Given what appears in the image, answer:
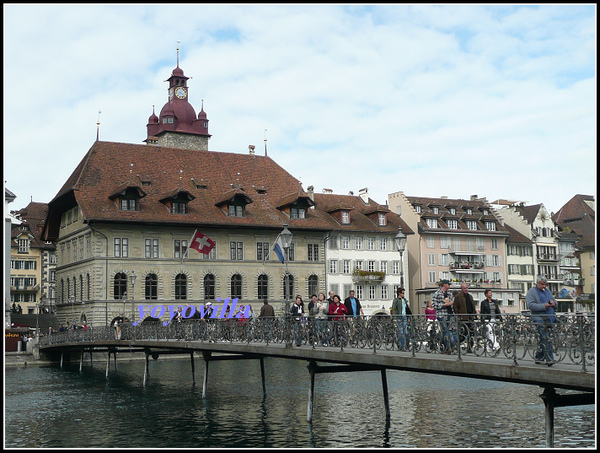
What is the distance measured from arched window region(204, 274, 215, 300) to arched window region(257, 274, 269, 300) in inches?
158

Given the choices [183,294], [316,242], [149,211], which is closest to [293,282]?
[316,242]

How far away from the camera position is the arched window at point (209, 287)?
63.8 meters

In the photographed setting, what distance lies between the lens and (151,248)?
62.1 m

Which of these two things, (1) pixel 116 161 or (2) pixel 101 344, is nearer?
(2) pixel 101 344

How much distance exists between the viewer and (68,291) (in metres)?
67.1

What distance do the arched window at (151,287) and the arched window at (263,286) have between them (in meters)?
8.69

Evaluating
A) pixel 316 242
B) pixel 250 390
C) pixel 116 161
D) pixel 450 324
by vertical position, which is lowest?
pixel 250 390

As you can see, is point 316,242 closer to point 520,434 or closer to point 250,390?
point 250,390

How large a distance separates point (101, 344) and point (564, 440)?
95.8 feet

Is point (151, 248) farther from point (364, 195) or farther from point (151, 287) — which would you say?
point (364, 195)

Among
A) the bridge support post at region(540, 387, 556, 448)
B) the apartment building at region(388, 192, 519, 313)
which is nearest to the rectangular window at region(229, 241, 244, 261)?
the apartment building at region(388, 192, 519, 313)

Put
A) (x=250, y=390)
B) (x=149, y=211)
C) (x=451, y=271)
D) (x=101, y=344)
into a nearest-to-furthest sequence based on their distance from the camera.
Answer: (x=250, y=390), (x=101, y=344), (x=149, y=211), (x=451, y=271)

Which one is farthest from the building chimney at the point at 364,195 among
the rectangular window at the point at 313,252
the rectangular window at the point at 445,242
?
Result: the rectangular window at the point at 313,252

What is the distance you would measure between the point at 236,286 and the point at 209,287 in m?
2.36
